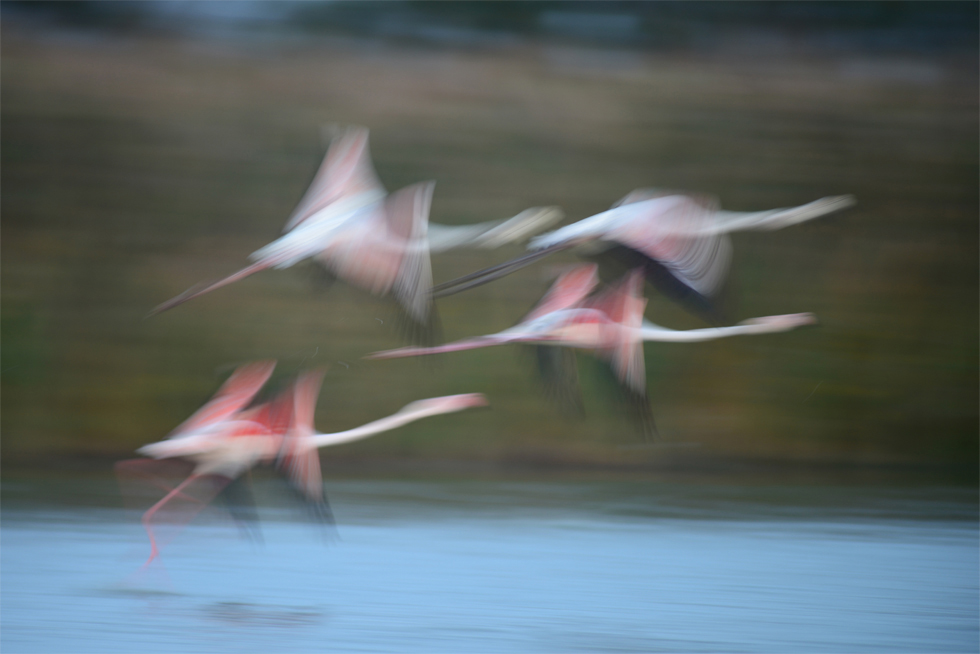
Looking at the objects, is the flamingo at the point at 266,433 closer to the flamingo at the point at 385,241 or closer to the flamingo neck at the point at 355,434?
the flamingo neck at the point at 355,434

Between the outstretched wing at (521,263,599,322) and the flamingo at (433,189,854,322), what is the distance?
0.25 feet

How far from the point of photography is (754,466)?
223 cm

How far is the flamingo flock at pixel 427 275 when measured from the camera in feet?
Result: 3.08

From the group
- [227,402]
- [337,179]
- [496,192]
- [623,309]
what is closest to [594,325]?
[623,309]

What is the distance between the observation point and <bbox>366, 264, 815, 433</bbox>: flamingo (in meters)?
1.00

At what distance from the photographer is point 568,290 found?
3.43 feet

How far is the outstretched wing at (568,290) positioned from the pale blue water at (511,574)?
1.79ft

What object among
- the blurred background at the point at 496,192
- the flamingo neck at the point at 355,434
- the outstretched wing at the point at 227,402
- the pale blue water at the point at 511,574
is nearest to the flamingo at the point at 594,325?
the flamingo neck at the point at 355,434

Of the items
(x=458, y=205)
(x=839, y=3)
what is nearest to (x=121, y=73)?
(x=458, y=205)

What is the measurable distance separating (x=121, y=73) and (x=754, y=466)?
214 centimetres

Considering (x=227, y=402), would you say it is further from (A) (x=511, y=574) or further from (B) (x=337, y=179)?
(A) (x=511, y=574)

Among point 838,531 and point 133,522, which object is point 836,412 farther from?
point 133,522

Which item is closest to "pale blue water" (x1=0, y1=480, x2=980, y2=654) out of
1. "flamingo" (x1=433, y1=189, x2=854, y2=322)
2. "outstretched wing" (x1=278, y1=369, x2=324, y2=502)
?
"outstretched wing" (x1=278, y1=369, x2=324, y2=502)

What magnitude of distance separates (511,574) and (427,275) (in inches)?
30.6
